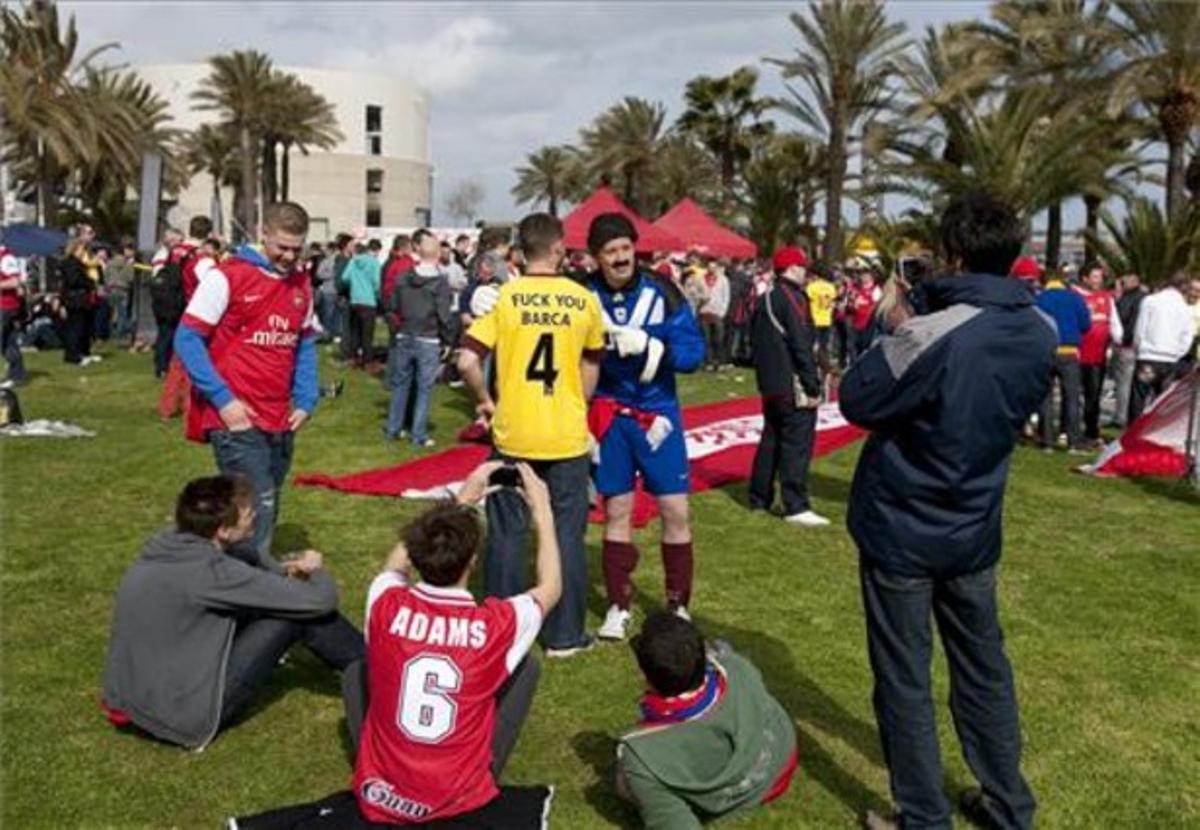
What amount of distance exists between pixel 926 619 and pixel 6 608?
4.87 m

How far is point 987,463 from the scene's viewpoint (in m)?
3.55

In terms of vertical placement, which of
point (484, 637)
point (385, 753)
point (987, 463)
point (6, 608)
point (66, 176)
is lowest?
point (6, 608)

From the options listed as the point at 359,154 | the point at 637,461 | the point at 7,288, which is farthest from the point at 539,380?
the point at 359,154

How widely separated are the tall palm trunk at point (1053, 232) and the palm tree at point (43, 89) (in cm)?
2641

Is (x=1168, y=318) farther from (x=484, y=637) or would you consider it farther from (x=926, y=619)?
(x=484, y=637)

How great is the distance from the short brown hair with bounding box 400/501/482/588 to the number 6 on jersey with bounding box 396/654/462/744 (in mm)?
246

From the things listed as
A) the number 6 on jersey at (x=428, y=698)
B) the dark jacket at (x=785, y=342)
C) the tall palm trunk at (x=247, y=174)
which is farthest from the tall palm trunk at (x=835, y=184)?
the number 6 on jersey at (x=428, y=698)

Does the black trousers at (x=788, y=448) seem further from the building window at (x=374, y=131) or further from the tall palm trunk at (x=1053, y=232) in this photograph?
the building window at (x=374, y=131)

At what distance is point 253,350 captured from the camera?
5.44 metres

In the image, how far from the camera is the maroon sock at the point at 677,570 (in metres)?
5.76

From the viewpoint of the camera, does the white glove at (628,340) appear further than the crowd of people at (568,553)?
Yes

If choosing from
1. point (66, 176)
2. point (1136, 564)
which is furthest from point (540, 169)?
point (1136, 564)

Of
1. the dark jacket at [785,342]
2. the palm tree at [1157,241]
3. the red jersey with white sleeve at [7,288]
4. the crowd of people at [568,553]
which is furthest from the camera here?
the palm tree at [1157,241]

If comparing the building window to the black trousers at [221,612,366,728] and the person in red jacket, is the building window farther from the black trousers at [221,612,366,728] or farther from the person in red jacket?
the black trousers at [221,612,366,728]
